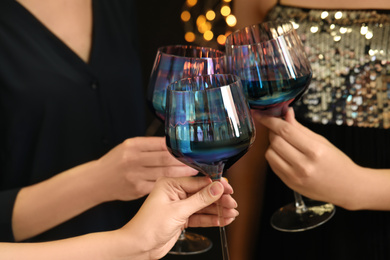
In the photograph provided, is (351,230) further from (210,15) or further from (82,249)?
(210,15)

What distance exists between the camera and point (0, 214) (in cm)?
129

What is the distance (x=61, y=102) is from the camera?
4.61ft

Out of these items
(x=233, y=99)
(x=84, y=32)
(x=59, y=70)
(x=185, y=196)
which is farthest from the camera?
(x=84, y=32)

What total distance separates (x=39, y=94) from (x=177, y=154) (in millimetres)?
666

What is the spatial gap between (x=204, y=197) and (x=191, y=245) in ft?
1.58

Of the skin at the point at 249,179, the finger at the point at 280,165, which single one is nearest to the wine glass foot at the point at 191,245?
the skin at the point at 249,179

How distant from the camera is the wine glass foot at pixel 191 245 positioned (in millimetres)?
1263

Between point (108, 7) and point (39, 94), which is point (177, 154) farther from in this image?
point (108, 7)

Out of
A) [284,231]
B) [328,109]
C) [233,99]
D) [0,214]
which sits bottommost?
[284,231]

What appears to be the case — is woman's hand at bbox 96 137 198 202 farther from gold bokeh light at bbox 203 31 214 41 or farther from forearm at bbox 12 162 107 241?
gold bokeh light at bbox 203 31 214 41

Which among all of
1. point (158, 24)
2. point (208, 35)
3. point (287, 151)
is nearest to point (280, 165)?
point (287, 151)

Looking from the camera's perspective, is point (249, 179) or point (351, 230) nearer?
point (351, 230)

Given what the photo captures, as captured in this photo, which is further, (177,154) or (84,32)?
(84,32)

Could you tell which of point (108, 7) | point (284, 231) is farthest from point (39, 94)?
point (284, 231)
